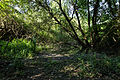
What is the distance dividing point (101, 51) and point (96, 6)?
94.4 inches

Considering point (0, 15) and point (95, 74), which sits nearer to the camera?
point (0, 15)

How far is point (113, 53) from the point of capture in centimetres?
505

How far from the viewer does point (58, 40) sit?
568cm

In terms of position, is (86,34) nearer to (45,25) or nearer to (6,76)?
(45,25)

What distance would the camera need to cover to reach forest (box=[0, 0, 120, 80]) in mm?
2852

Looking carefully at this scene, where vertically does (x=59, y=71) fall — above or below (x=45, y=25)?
below

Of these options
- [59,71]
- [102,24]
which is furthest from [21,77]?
[102,24]

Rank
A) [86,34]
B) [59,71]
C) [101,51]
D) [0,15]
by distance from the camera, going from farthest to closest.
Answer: [86,34], [101,51], [59,71], [0,15]

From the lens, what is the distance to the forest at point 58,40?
9.36ft

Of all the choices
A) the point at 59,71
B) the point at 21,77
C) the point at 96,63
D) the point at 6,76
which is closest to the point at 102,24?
the point at 96,63

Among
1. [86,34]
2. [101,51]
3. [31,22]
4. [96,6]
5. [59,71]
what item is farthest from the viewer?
[86,34]

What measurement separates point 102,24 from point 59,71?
3160mm

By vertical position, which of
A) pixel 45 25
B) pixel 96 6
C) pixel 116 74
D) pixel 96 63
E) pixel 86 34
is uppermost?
pixel 96 6

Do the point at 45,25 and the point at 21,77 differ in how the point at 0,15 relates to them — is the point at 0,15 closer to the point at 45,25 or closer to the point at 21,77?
the point at 21,77
